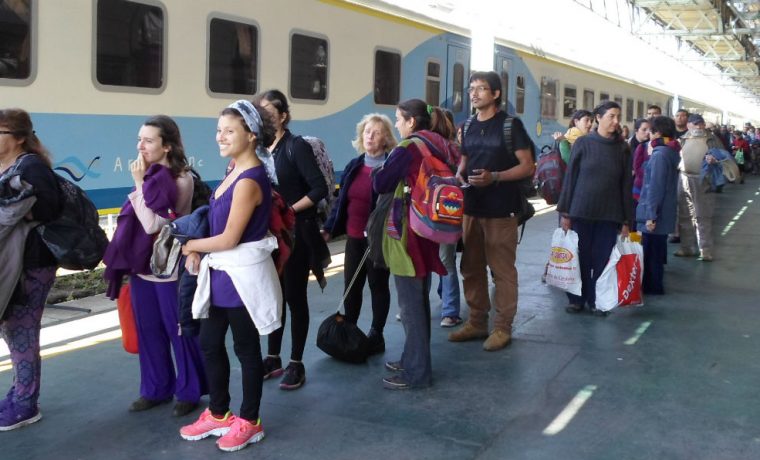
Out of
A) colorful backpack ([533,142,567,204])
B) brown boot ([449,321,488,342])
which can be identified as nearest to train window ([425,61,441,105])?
colorful backpack ([533,142,567,204])

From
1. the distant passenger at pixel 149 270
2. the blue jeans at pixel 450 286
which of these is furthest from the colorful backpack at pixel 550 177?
the distant passenger at pixel 149 270

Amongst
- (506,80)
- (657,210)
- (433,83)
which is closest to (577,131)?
(657,210)

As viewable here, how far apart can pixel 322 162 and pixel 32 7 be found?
2.69 metres

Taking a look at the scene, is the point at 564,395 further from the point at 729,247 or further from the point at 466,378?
the point at 729,247

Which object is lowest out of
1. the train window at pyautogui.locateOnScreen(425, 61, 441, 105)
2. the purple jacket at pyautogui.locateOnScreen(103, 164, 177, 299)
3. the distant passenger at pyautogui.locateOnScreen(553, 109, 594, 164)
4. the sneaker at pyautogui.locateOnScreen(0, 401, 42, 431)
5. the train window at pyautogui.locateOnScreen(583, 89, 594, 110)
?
the sneaker at pyautogui.locateOnScreen(0, 401, 42, 431)

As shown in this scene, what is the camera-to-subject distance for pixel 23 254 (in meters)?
3.77

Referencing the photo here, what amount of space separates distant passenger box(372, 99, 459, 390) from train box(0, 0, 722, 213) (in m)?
2.86

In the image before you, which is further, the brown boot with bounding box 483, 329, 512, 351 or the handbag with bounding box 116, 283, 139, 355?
the brown boot with bounding box 483, 329, 512, 351

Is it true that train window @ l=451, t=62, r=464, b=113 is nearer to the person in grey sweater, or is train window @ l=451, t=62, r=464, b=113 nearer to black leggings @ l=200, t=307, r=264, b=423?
the person in grey sweater

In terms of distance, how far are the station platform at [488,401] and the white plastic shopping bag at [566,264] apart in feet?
0.77

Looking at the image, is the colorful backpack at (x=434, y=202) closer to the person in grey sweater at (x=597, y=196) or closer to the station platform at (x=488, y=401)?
the station platform at (x=488, y=401)

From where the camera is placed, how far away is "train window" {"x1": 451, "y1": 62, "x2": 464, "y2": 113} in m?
11.9

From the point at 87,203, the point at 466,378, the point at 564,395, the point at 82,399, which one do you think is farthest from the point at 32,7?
the point at 564,395

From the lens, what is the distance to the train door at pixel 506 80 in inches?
526
